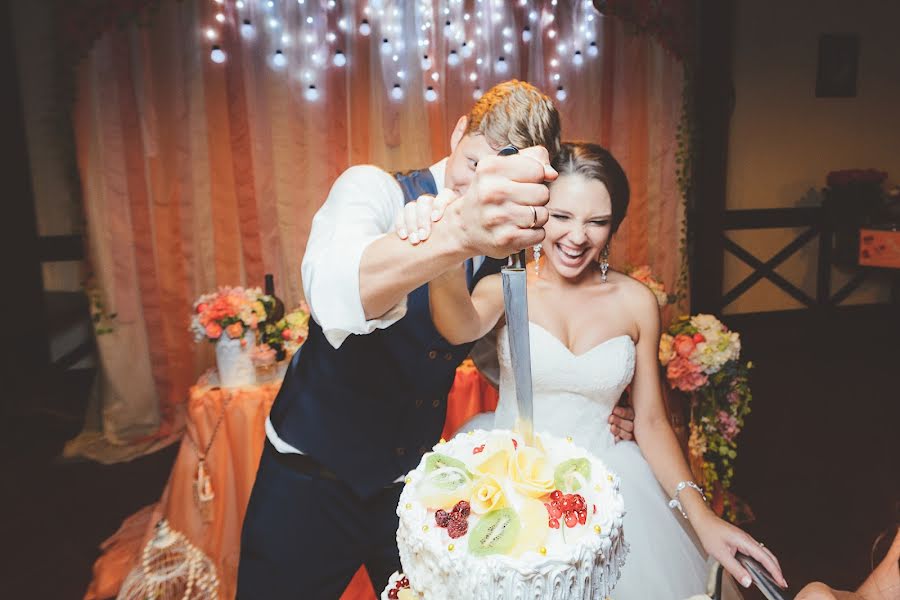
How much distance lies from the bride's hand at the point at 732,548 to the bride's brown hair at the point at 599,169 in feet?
2.87

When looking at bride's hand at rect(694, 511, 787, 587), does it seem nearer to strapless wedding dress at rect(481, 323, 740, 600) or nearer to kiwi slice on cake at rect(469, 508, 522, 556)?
strapless wedding dress at rect(481, 323, 740, 600)

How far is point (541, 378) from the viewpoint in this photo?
201cm

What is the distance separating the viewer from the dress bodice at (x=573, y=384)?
6.40 ft

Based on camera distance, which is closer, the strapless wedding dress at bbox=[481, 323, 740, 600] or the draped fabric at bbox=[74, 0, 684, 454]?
the strapless wedding dress at bbox=[481, 323, 740, 600]

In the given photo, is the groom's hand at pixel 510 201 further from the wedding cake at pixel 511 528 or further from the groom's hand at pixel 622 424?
the groom's hand at pixel 622 424

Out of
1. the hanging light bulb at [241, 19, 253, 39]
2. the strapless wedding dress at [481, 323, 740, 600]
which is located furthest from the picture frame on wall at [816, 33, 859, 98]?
the strapless wedding dress at [481, 323, 740, 600]

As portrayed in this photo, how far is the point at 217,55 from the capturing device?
3.85 m

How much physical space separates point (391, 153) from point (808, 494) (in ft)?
10.3

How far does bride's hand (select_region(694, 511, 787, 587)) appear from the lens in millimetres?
1222

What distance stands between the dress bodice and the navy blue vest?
1.22 ft

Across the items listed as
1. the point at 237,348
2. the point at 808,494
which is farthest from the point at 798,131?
the point at 237,348

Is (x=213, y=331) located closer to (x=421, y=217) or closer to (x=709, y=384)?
(x=421, y=217)

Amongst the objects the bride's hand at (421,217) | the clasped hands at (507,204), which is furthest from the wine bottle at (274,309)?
the clasped hands at (507,204)

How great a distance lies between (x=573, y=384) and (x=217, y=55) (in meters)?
3.05
